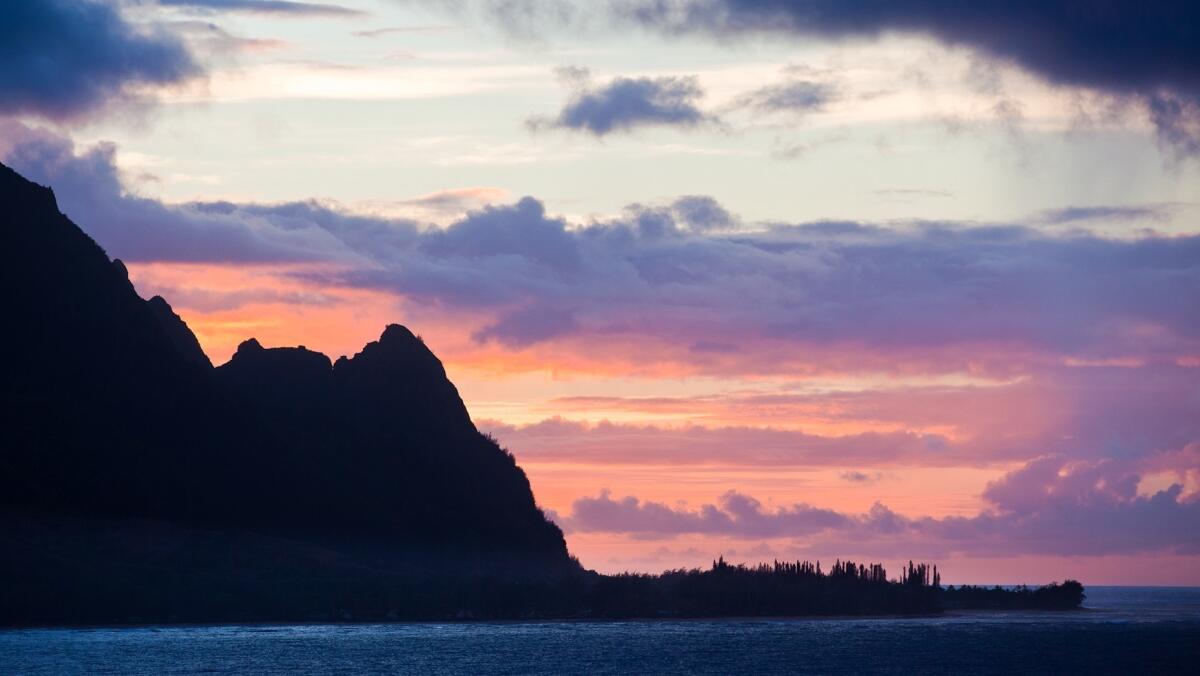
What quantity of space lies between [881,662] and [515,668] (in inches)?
1782

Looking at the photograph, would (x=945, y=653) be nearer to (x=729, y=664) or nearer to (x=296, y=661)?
(x=729, y=664)

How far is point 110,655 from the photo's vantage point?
17575cm

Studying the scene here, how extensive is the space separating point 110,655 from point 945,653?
105m

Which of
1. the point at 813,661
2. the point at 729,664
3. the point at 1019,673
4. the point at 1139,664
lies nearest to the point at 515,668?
the point at 729,664

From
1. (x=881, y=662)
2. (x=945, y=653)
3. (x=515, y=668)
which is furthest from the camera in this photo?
(x=945, y=653)

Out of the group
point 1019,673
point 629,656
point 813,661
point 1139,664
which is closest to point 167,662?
point 629,656

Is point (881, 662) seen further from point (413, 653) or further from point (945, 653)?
point (413, 653)

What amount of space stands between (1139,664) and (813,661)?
39.7 metres

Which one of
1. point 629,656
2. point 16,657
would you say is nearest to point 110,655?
point 16,657

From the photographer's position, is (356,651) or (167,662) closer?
(167,662)

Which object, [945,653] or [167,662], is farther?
[945,653]

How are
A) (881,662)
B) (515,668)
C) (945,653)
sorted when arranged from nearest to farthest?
(515,668)
(881,662)
(945,653)

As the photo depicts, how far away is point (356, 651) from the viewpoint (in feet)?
626

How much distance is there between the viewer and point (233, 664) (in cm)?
16538
